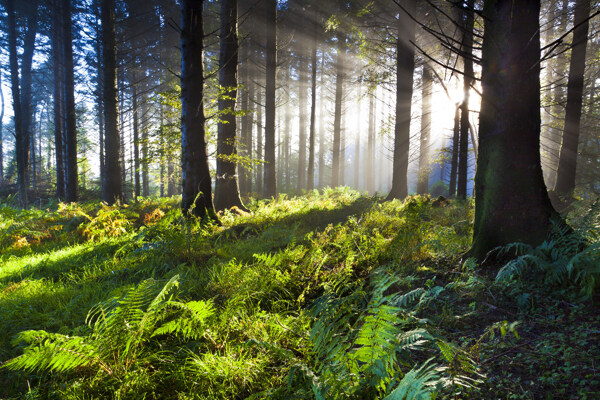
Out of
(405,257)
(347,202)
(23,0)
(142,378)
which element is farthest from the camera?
(23,0)

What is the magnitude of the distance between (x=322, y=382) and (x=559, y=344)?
1493mm

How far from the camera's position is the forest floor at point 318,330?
1501mm

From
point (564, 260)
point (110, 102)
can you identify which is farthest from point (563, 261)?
point (110, 102)

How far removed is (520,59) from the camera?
299cm

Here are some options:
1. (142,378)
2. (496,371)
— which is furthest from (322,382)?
(142,378)

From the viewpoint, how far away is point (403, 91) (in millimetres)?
10742

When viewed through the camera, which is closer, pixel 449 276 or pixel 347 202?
pixel 449 276

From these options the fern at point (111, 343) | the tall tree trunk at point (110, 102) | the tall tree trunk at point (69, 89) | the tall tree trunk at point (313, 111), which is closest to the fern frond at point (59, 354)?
the fern at point (111, 343)

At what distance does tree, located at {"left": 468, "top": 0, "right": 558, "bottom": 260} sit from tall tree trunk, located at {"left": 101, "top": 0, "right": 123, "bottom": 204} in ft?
40.4

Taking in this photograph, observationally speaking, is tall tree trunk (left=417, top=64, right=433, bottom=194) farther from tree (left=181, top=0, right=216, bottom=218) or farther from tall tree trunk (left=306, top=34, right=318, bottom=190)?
tree (left=181, top=0, right=216, bottom=218)

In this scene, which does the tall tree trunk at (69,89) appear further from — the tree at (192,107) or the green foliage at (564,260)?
the green foliage at (564,260)

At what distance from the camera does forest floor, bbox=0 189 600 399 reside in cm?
150

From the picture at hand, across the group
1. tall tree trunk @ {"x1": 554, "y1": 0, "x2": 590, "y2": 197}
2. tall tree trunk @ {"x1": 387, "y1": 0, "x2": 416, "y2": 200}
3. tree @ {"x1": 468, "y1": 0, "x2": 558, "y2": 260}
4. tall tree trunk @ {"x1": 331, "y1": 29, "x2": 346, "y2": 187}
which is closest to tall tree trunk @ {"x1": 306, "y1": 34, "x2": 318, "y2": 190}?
tall tree trunk @ {"x1": 331, "y1": 29, "x2": 346, "y2": 187}

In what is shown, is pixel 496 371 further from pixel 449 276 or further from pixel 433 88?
pixel 433 88
